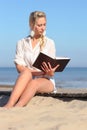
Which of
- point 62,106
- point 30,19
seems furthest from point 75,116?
point 30,19

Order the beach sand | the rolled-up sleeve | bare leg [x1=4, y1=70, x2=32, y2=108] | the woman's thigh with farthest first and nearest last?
1. the rolled-up sleeve
2. the woman's thigh
3. bare leg [x1=4, y1=70, x2=32, y2=108]
4. the beach sand

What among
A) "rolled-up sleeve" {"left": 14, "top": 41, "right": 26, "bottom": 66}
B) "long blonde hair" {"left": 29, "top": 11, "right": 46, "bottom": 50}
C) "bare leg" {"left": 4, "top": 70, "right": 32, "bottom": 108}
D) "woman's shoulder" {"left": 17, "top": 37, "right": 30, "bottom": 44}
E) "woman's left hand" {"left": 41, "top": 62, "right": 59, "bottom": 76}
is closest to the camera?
"bare leg" {"left": 4, "top": 70, "right": 32, "bottom": 108}

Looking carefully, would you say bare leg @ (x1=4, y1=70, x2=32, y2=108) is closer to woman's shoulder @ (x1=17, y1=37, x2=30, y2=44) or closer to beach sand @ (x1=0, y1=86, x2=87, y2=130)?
beach sand @ (x1=0, y1=86, x2=87, y2=130)

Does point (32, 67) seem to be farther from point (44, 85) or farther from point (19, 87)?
point (19, 87)

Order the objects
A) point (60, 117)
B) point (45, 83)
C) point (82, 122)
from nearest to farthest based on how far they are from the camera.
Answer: point (82, 122) < point (60, 117) < point (45, 83)

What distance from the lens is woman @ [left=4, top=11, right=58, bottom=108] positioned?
5.79 metres

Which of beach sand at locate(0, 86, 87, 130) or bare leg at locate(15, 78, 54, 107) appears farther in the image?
bare leg at locate(15, 78, 54, 107)

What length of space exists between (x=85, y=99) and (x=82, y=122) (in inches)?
74.2

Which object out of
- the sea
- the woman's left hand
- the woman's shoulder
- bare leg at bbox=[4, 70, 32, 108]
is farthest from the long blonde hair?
the sea

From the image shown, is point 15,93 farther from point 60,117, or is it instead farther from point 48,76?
point 60,117

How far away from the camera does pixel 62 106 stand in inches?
227

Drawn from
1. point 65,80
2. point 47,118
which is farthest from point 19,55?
point 65,80

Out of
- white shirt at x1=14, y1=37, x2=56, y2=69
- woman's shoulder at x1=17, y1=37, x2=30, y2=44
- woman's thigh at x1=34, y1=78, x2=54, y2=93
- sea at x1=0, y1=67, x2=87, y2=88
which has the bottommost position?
sea at x1=0, y1=67, x2=87, y2=88

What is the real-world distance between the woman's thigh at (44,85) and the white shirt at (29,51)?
321 mm
